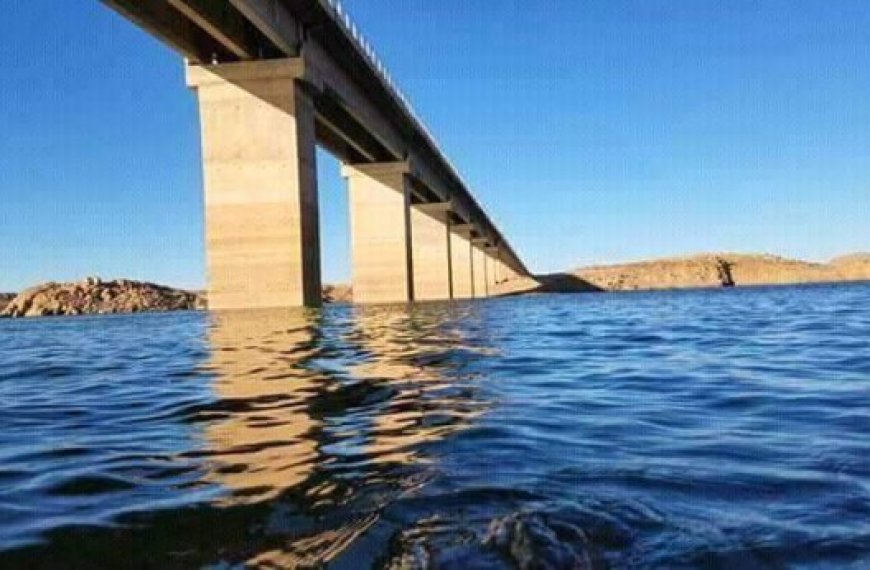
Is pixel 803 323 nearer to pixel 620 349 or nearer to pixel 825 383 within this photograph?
pixel 620 349

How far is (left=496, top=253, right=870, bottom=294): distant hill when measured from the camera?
15412 cm

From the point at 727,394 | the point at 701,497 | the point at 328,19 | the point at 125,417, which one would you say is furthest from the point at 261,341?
the point at 328,19

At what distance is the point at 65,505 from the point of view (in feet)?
13.3

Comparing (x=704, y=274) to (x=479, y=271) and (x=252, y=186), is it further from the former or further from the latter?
(x=252, y=186)

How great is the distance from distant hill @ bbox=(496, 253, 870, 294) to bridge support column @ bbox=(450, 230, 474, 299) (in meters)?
57.2

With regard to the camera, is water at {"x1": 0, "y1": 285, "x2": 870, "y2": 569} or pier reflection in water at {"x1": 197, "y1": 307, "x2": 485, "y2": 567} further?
pier reflection in water at {"x1": 197, "y1": 307, "x2": 485, "y2": 567}

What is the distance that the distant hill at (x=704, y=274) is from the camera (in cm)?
15412

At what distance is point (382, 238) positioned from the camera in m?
52.7

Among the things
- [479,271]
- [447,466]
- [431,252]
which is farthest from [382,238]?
[479,271]

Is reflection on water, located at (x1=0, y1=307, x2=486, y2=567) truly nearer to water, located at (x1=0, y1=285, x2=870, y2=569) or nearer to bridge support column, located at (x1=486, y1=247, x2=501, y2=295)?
water, located at (x1=0, y1=285, x2=870, y2=569)

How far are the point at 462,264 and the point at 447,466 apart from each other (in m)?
87.1

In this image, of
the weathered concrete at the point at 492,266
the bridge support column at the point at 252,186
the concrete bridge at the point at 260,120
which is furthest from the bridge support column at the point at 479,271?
the bridge support column at the point at 252,186

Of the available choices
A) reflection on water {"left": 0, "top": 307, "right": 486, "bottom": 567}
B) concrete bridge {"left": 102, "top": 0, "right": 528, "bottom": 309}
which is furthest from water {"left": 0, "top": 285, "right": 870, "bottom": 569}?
concrete bridge {"left": 102, "top": 0, "right": 528, "bottom": 309}

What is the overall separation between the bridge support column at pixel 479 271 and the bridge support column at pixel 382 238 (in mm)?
41620
